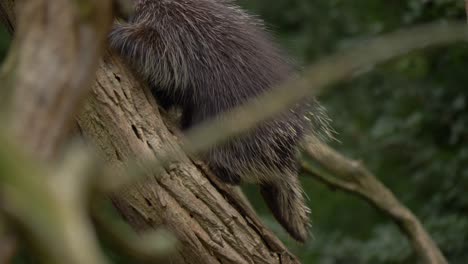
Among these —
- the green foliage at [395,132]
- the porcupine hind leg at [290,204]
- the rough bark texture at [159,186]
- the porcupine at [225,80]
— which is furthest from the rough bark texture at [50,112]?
the green foliage at [395,132]

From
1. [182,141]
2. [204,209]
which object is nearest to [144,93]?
[182,141]

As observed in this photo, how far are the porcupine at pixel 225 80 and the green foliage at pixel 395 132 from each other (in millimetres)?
505

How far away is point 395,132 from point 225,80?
4.76 feet

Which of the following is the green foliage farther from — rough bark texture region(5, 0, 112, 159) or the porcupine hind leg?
rough bark texture region(5, 0, 112, 159)

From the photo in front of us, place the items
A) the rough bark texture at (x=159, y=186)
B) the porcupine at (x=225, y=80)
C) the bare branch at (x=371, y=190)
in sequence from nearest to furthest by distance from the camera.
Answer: the rough bark texture at (x=159, y=186), the porcupine at (x=225, y=80), the bare branch at (x=371, y=190)

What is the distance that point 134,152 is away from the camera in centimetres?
199

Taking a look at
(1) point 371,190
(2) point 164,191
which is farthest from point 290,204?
(1) point 371,190

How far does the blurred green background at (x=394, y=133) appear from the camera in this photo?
3.28m

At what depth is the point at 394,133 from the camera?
144 inches

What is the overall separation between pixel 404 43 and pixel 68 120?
0.33 m

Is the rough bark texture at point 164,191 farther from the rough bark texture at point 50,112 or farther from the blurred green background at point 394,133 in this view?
the rough bark texture at point 50,112

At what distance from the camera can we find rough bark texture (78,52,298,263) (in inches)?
78.6

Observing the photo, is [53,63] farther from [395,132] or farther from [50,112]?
[395,132]

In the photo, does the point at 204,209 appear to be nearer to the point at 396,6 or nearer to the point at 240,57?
the point at 240,57
